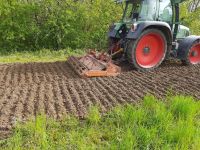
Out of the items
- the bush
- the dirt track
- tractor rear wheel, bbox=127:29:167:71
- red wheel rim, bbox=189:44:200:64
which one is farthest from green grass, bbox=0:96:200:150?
the bush

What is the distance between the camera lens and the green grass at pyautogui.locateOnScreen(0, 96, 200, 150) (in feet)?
12.9

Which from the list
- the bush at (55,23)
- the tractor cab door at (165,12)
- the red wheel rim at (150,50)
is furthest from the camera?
the bush at (55,23)

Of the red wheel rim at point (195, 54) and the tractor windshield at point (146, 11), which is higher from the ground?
the tractor windshield at point (146, 11)

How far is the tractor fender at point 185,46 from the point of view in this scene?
336 inches

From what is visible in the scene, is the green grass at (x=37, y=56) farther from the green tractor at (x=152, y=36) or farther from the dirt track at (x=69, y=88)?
the green tractor at (x=152, y=36)

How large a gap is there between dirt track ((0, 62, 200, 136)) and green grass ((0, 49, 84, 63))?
120 centimetres

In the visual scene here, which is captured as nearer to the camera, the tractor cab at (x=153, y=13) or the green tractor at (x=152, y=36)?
the green tractor at (x=152, y=36)

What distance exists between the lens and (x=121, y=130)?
4316 mm

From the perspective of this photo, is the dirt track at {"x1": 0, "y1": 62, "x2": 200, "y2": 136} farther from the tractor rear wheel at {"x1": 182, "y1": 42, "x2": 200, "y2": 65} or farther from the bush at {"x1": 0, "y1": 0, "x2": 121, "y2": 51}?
the bush at {"x1": 0, "y1": 0, "x2": 121, "y2": 51}

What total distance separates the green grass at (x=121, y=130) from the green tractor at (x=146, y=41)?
2.65 metres

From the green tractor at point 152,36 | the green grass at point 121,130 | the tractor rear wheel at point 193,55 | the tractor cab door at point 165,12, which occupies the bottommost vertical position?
the green grass at point 121,130

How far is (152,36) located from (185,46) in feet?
3.28

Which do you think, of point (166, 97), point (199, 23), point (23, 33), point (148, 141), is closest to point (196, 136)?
point (148, 141)

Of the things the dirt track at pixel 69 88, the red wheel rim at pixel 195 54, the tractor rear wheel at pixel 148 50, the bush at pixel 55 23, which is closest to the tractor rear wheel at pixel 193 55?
the red wheel rim at pixel 195 54
